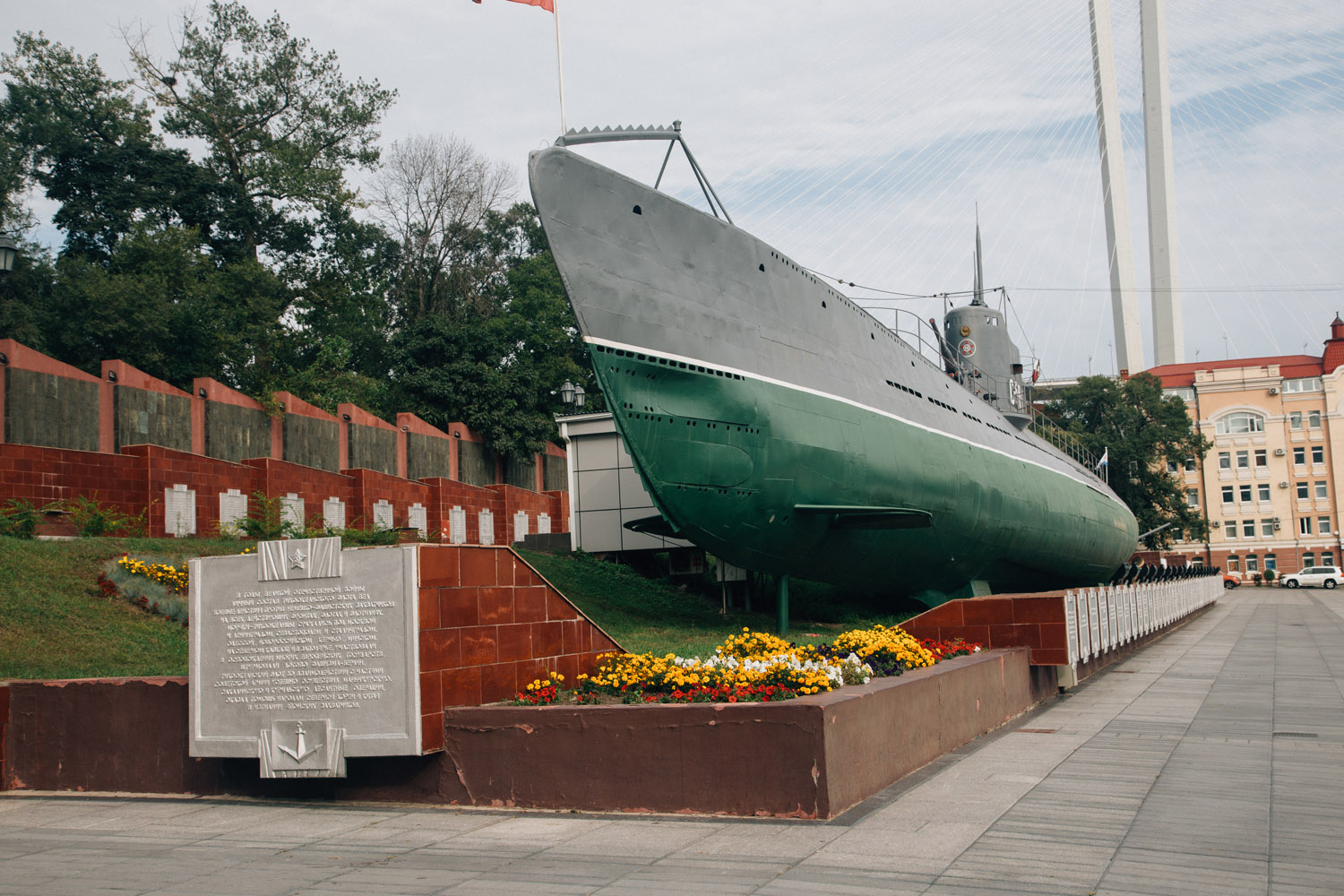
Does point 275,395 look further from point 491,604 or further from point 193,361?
point 491,604

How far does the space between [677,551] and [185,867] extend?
18.7 m

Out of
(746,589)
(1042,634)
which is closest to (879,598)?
(746,589)

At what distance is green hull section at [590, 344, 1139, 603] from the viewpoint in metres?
15.2

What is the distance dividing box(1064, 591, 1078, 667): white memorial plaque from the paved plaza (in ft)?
8.66

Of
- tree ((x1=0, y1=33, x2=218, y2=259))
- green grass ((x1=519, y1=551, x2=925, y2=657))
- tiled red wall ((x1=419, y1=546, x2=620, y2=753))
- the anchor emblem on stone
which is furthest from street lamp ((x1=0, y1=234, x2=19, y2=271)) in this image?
tree ((x1=0, y1=33, x2=218, y2=259))

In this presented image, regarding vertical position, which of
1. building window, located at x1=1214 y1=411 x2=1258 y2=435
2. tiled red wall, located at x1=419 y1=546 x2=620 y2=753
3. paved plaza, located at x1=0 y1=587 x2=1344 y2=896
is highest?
A: building window, located at x1=1214 y1=411 x2=1258 y2=435

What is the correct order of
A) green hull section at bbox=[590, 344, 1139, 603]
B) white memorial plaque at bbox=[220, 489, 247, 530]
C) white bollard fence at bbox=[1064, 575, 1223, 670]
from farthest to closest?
white memorial plaque at bbox=[220, 489, 247, 530] → green hull section at bbox=[590, 344, 1139, 603] → white bollard fence at bbox=[1064, 575, 1223, 670]

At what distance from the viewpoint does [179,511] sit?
21.2m

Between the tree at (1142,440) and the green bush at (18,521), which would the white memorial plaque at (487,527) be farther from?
the tree at (1142,440)

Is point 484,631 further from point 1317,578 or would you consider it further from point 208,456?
point 1317,578

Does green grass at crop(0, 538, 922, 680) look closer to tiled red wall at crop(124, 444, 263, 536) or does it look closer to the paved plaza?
tiled red wall at crop(124, 444, 263, 536)

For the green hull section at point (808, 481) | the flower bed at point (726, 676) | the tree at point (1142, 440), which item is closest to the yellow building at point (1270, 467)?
the tree at point (1142, 440)

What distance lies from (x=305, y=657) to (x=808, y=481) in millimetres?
10228

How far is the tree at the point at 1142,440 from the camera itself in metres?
64.6
